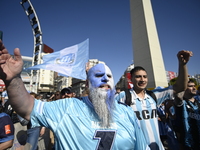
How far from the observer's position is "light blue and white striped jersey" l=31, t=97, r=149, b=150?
44.0 inches

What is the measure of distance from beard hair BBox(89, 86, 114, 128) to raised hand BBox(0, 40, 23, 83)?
0.73 m

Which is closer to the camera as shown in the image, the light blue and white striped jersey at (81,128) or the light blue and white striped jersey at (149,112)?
the light blue and white striped jersey at (81,128)

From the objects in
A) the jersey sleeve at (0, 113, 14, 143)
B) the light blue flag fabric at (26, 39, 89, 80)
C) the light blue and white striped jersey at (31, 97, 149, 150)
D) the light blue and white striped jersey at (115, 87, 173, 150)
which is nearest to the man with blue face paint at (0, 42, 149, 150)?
the light blue and white striped jersey at (31, 97, 149, 150)

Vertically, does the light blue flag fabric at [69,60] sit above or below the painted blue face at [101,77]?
above

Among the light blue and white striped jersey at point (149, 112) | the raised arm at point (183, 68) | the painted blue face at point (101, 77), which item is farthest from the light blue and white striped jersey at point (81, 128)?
the raised arm at point (183, 68)

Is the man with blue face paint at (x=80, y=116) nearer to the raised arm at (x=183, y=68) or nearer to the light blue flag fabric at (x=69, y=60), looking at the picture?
the raised arm at (x=183, y=68)

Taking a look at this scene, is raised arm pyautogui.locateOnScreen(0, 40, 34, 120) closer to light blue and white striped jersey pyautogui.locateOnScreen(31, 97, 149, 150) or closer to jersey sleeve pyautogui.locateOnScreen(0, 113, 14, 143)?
light blue and white striped jersey pyautogui.locateOnScreen(31, 97, 149, 150)

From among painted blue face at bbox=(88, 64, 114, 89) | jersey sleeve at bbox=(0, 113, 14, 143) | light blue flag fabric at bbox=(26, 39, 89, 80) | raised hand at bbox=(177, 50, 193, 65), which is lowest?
jersey sleeve at bbox=(0, 113, 14, 143)

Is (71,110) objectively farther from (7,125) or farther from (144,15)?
(144,15)

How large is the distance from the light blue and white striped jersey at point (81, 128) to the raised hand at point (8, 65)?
32cm

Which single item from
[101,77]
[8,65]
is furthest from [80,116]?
[8,65]

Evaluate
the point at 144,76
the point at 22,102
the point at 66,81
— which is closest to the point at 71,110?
the point at 22,102

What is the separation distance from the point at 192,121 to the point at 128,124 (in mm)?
1849

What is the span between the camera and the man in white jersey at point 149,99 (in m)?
1.82
